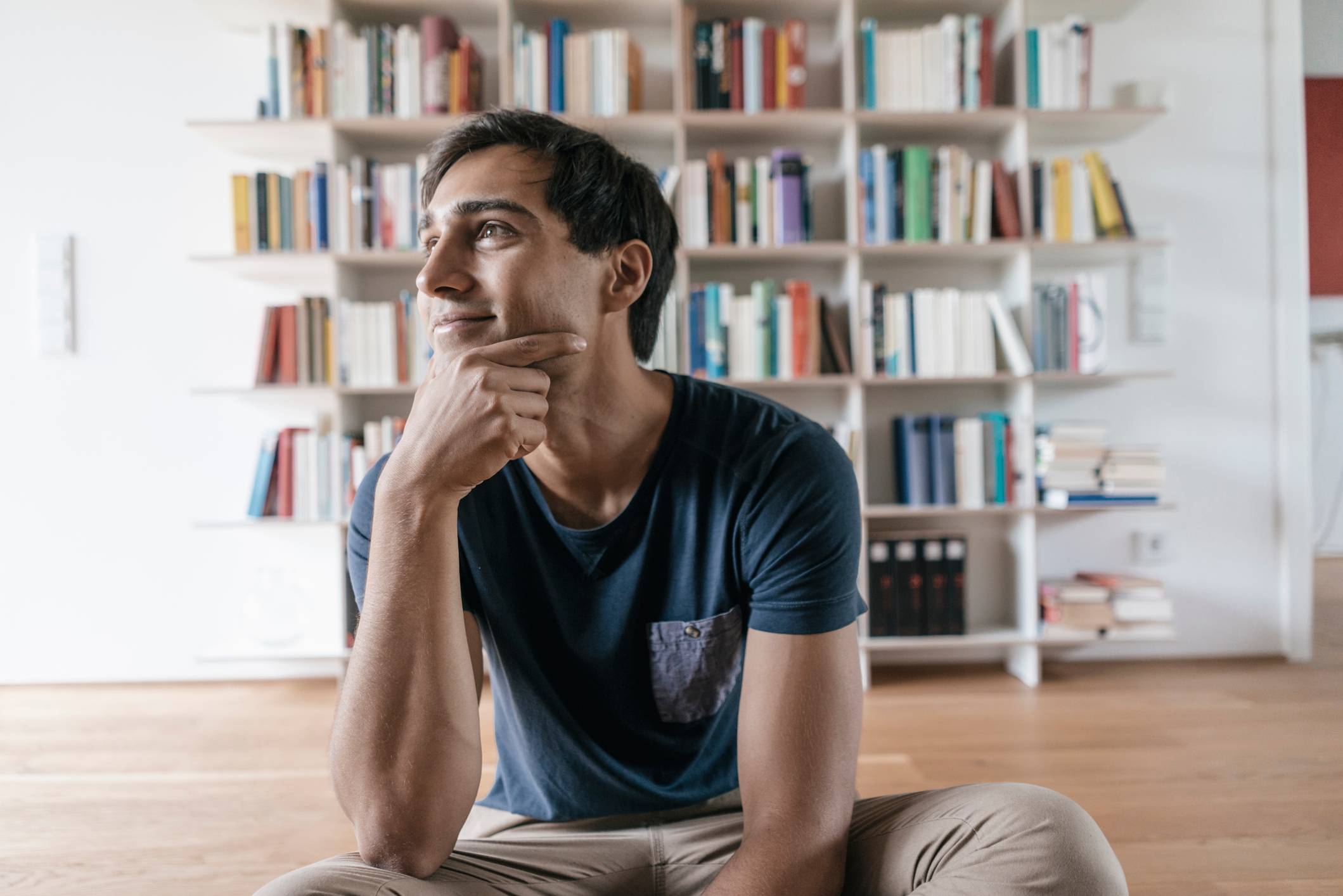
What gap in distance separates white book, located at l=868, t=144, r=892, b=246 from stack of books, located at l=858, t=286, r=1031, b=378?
187mm

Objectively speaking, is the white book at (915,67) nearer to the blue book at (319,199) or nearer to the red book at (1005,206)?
the red book at (1005,206)

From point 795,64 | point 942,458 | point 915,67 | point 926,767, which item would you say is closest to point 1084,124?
point 915,67

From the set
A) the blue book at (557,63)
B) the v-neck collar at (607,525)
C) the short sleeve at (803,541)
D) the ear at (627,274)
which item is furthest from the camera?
the blue book at (557,63)

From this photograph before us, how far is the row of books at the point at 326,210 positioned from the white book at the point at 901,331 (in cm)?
161

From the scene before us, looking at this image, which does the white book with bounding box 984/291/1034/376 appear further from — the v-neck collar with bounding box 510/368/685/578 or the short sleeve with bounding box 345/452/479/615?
the short sleeve with bounding box 345/452/479/615

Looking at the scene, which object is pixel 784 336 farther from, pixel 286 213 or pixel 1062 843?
pixel 1062 843

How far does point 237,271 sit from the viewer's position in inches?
122

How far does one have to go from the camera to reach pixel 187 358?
3168mm

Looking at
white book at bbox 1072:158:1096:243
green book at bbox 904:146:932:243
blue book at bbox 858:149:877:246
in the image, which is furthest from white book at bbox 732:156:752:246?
white book at bbox 1072:158:1096:243

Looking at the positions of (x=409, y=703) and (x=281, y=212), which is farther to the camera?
(x=281, y=212)

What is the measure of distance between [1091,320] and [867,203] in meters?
0.84

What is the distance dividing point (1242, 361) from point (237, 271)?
12.1 feet

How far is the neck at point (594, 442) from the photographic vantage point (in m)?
1.19

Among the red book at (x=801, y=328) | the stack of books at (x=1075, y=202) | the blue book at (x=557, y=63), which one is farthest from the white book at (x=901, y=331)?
the blue book at (x=557, y=63)
